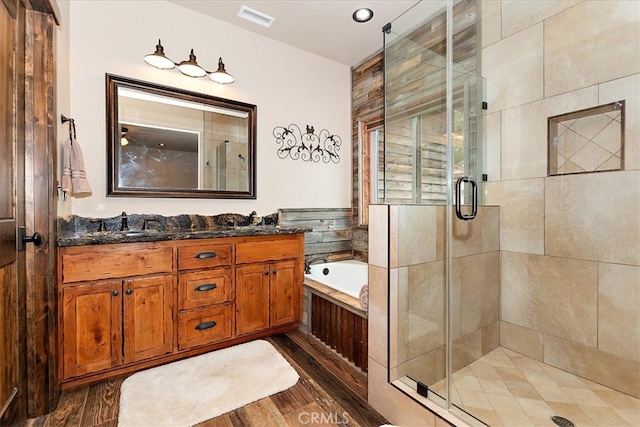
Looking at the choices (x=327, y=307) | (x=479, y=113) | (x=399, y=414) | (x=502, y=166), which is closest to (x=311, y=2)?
(x=479, y=113)

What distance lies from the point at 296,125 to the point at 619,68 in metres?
2.43

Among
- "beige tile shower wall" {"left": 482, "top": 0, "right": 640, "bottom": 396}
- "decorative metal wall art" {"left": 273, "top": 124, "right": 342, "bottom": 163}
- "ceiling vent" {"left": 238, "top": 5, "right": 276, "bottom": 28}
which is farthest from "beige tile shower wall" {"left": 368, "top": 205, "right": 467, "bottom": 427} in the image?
"ceiling vent" {"left": 238, "top": 5, "right": 276, "bottom": 28}

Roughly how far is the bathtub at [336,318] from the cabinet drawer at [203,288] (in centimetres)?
70

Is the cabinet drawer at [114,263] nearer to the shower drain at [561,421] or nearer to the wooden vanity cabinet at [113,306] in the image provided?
the wooden vanity cabinet at [113,306]

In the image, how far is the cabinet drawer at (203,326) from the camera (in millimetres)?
2006

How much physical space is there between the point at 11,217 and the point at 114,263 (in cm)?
57

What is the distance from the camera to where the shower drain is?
1.38 m

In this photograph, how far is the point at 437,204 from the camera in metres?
1.78

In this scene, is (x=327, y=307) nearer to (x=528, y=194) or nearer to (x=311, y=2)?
(x=528, y=194)

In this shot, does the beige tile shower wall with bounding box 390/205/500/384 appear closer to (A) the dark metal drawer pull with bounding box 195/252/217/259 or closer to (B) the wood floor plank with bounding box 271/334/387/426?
(B) the wood floor plank with bounding box 271/334/387/426

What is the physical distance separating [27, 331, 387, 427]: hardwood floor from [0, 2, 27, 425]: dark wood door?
0.80 feet

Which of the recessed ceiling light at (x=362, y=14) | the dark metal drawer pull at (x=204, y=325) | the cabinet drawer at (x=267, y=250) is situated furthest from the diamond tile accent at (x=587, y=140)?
the dark metal drawer pull at (x=204, y=325)

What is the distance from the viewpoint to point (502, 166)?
86.0 inches

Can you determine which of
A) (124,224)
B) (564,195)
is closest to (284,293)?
(124,224)
